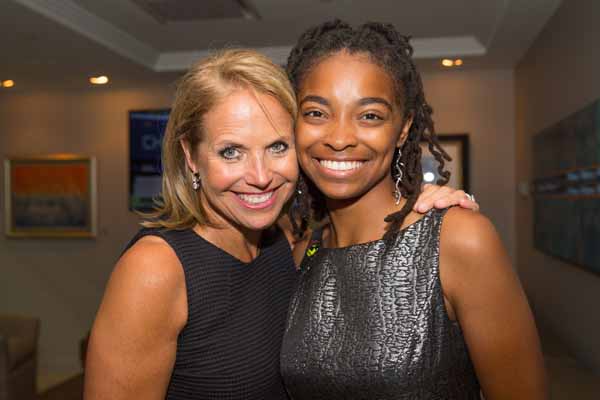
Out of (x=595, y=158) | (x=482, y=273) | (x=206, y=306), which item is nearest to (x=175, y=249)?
(x=206, y=306)

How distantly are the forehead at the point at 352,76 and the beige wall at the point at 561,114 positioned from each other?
73.2 inches

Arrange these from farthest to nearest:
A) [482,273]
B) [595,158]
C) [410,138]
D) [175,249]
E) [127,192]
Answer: [127,192] < [595,158] < [410,138] < [175,249] < [482,273]

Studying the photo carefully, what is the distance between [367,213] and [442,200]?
0.22 metres

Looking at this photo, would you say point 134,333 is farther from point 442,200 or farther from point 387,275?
point 442,200

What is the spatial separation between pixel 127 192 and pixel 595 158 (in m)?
4.51

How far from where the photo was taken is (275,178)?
151cm

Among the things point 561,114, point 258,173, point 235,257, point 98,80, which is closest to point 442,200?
point 258,173

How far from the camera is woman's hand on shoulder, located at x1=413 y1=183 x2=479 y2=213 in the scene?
4.47 feet

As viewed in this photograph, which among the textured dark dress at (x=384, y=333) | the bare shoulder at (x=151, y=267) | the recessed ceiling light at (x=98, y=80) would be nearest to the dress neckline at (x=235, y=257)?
the bare shoulder at (x=151, y=267)

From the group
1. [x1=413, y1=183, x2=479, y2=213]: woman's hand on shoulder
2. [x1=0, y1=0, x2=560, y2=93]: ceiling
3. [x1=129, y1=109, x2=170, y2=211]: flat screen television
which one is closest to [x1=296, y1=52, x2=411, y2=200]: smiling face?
[x1=413, y1=183, x2=479, y2=213]: woman's hand on shoulder

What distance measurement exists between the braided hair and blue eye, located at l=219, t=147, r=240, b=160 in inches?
8.8

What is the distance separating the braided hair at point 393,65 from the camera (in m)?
1.38

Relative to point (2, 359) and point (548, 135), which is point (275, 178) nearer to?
point (548, 135)

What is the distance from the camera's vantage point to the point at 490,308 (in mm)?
1268
